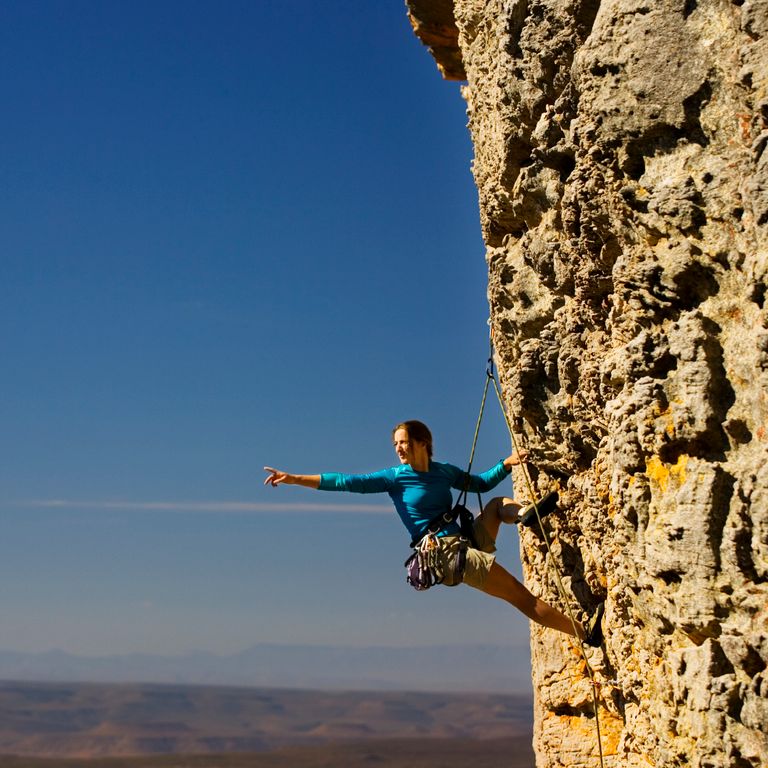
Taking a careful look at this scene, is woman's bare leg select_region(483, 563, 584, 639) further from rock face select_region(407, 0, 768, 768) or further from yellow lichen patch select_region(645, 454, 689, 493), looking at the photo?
yellow lichen patch select_region(645, 454, 689, 493)

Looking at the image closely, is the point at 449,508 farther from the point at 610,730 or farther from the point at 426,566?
the point at 610,730

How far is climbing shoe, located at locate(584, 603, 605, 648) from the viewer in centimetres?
841

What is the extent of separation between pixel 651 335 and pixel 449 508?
2737mm

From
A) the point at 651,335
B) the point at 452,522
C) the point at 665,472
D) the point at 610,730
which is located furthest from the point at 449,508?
the point at 651,335

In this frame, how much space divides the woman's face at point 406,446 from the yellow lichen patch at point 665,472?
96.7 inches

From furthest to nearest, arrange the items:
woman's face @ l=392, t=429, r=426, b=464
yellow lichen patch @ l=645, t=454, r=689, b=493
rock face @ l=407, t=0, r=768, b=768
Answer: woman's face @ l=392, t=429, r=426, b=464
yellow lichen patch @ l=645, t=454, r=689, b=493
rock face @ l=407, t=0, r=768, b=768

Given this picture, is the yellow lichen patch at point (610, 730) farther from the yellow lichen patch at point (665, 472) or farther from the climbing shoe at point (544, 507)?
the yellow lichen patch at point (665, 472)

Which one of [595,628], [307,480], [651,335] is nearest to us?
[651,335]

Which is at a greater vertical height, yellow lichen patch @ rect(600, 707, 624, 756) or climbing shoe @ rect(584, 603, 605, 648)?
climbing shoe @ rect(584, 603, 605, 648)

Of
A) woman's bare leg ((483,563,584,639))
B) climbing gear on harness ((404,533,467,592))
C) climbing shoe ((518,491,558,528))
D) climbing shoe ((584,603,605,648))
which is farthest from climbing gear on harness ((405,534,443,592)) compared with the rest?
climbing shoe ((584,603,605,648))

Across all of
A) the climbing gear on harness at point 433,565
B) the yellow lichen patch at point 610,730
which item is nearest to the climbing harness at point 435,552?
the climbing gear on harness at point 433,565

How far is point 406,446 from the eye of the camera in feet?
28.2

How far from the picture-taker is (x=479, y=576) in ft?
27.0

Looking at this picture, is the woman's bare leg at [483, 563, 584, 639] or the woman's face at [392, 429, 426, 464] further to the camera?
the woman's face at [392, 429, 426, 464]
